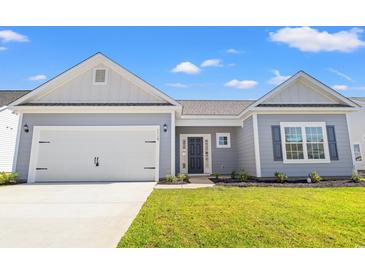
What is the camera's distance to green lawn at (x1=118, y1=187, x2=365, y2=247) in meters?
2.53

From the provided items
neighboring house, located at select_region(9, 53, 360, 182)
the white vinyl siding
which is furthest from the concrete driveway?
the white vinyl siding

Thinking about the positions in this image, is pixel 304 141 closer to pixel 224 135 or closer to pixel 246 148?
pixel 246 148

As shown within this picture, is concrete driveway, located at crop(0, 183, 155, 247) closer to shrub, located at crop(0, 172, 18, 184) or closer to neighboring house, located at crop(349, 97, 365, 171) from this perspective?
shrub, located at crop(0, 172, 18, 184)

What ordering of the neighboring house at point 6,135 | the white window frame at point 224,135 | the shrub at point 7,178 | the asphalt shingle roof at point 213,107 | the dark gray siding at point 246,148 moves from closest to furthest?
the shrub at point 7,178
the dark gray siding at point 246,148
the white window frame at point 224,135
the asphalt shingle roof at point 213,107
the neighboring house at point 6,135

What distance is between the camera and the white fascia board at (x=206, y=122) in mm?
10492

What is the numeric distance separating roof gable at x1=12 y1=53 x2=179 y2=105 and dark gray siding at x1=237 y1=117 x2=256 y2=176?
13.1 feet

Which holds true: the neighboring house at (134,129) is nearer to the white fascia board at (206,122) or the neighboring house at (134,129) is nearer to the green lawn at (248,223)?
the white fascia board at (206,122)

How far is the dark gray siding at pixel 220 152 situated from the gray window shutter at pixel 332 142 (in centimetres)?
425

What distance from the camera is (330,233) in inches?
110

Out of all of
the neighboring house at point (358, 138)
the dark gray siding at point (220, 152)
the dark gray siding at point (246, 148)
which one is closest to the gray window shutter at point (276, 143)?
the dark gray siding at point (246, 148)
